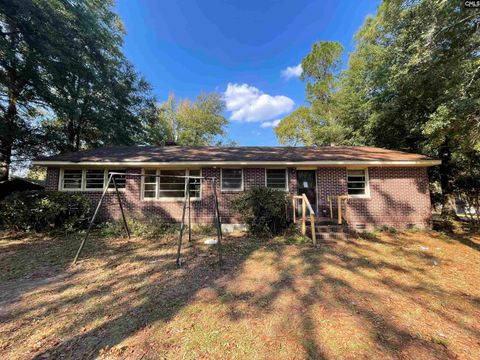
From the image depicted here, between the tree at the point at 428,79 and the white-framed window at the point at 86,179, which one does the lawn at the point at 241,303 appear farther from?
the tree at the point at 428,79

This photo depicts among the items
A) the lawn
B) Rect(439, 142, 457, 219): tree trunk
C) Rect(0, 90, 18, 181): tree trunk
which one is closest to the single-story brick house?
the lawn

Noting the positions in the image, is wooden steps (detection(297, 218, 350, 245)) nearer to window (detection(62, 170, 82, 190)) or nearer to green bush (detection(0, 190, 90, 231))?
green bush (detection(0, 190, 90, 231))

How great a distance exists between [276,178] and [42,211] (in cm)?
842

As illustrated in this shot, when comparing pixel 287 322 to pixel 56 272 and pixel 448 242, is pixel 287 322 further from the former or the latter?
pixel 448 242

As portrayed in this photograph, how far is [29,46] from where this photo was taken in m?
10.8

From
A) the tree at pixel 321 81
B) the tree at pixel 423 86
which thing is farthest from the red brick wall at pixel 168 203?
the tree at pixel 321 81

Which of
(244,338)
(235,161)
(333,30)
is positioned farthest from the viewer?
(333,30)

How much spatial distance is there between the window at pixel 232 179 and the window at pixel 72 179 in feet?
19.4

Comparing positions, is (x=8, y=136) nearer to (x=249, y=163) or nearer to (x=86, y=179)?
(x=86, y=179)

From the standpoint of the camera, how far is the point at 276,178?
954 cm

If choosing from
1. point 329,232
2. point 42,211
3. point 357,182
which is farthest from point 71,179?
point 357,182

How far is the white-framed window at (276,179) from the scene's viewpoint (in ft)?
31.1

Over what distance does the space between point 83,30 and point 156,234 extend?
1180 cm

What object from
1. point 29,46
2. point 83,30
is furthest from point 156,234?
point 83,30
